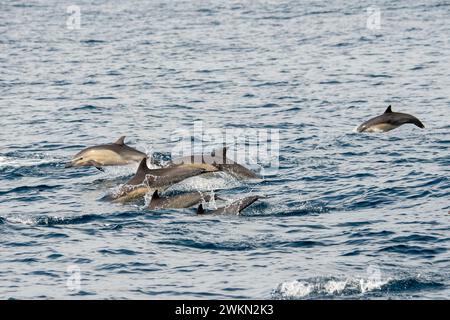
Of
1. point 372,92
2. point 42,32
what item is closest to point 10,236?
point 372,92

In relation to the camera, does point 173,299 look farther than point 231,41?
No

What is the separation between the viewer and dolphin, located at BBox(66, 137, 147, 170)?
32.0 metres

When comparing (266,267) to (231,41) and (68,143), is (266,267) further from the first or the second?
(231,41)

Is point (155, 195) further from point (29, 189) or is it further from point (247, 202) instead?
point (29, 189)

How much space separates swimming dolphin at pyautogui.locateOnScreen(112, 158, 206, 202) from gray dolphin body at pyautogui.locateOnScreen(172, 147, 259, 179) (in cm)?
46

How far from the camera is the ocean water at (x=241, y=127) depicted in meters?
22.2

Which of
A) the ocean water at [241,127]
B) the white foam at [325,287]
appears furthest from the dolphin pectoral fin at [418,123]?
the white foam at [325,287]

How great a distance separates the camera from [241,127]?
4009cm

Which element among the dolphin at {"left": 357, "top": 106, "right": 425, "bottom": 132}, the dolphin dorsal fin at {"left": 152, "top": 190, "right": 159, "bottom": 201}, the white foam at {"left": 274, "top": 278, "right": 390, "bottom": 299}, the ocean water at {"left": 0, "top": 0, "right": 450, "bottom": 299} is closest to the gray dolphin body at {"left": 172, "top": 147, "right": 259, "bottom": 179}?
the ocean water at {"left": 0, "top": 0, "right": 450, "bottom": 299}

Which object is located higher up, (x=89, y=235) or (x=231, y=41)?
(x=231, y=41)

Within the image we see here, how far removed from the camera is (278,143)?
1438 inches

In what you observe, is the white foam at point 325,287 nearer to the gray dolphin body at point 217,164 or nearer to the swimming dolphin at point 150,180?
the swimming dolphin at point 150,180

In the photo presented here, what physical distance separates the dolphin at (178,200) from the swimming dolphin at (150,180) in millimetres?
855
